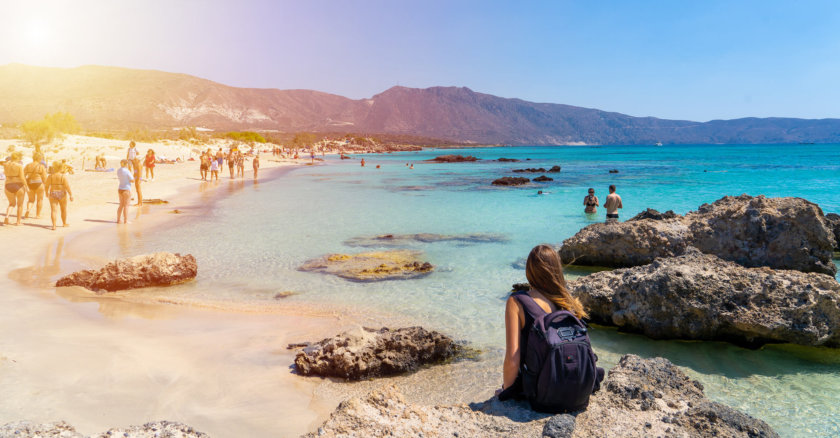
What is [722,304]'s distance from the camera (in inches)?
215

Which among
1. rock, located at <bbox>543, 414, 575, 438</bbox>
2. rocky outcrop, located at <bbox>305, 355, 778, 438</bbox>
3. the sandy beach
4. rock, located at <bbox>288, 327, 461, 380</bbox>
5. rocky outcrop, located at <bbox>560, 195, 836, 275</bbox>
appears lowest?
the sandy beach

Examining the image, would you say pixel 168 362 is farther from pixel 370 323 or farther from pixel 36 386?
pixel 370 323

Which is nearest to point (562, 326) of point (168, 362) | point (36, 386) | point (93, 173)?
point (168, 362)

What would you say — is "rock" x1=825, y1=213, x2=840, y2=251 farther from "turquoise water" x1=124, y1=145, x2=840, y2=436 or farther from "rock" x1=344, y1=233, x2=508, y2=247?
"rock" x1=344, y1=233, x2=508, y2=247

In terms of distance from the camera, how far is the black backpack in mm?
2967

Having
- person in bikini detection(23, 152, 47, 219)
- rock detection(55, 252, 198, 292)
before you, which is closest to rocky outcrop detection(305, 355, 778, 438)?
rock detection(55, 252, 198, 292)

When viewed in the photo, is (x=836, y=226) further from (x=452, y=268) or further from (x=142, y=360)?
(x=142, y=360)

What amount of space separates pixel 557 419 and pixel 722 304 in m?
3.49

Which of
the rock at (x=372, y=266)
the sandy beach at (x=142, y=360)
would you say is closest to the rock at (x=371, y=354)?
the sandy beach at (x=142, y=360)

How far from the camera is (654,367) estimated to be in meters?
3.73

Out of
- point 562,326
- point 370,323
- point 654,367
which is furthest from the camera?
point 370,323

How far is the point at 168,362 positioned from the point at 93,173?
24948mm

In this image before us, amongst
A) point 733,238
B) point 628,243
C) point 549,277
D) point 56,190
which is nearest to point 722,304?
point 628,243

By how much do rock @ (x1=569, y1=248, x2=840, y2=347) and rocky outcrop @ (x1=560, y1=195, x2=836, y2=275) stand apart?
76.0 inches
